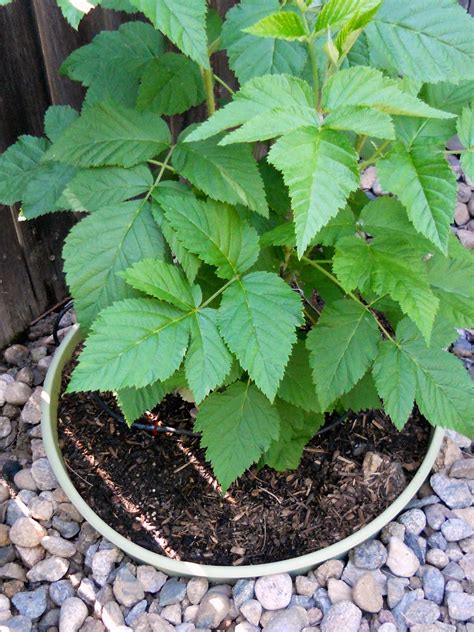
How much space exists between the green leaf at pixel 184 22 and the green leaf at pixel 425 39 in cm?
32

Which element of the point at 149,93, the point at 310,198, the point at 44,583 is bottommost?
the point at 44,583

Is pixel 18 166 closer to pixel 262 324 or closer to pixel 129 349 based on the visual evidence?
pixel 129 349

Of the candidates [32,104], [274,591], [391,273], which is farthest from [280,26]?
[274,591]

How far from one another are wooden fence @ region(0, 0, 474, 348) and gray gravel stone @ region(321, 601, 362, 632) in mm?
1374

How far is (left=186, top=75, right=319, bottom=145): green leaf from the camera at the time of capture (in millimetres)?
983

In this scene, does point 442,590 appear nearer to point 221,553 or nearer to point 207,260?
point 221,553

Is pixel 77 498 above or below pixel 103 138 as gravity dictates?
below

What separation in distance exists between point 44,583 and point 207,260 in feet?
3.49

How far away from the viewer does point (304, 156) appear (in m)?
0.98

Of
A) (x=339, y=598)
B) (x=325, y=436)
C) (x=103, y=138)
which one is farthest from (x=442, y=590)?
(x=103, y=138)

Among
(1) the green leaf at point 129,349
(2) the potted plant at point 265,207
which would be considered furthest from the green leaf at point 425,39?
(1) the green leaf at point 129,349

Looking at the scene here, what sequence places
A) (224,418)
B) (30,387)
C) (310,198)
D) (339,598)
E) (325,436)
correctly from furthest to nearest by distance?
1. (30,387)
2. (325,436)
3. (339,598)
4. (224,418)
5. (310,198)

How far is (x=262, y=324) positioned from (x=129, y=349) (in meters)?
0.24

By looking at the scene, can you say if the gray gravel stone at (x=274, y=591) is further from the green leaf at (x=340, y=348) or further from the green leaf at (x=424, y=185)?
the green leaf at (x=424, y=185)
